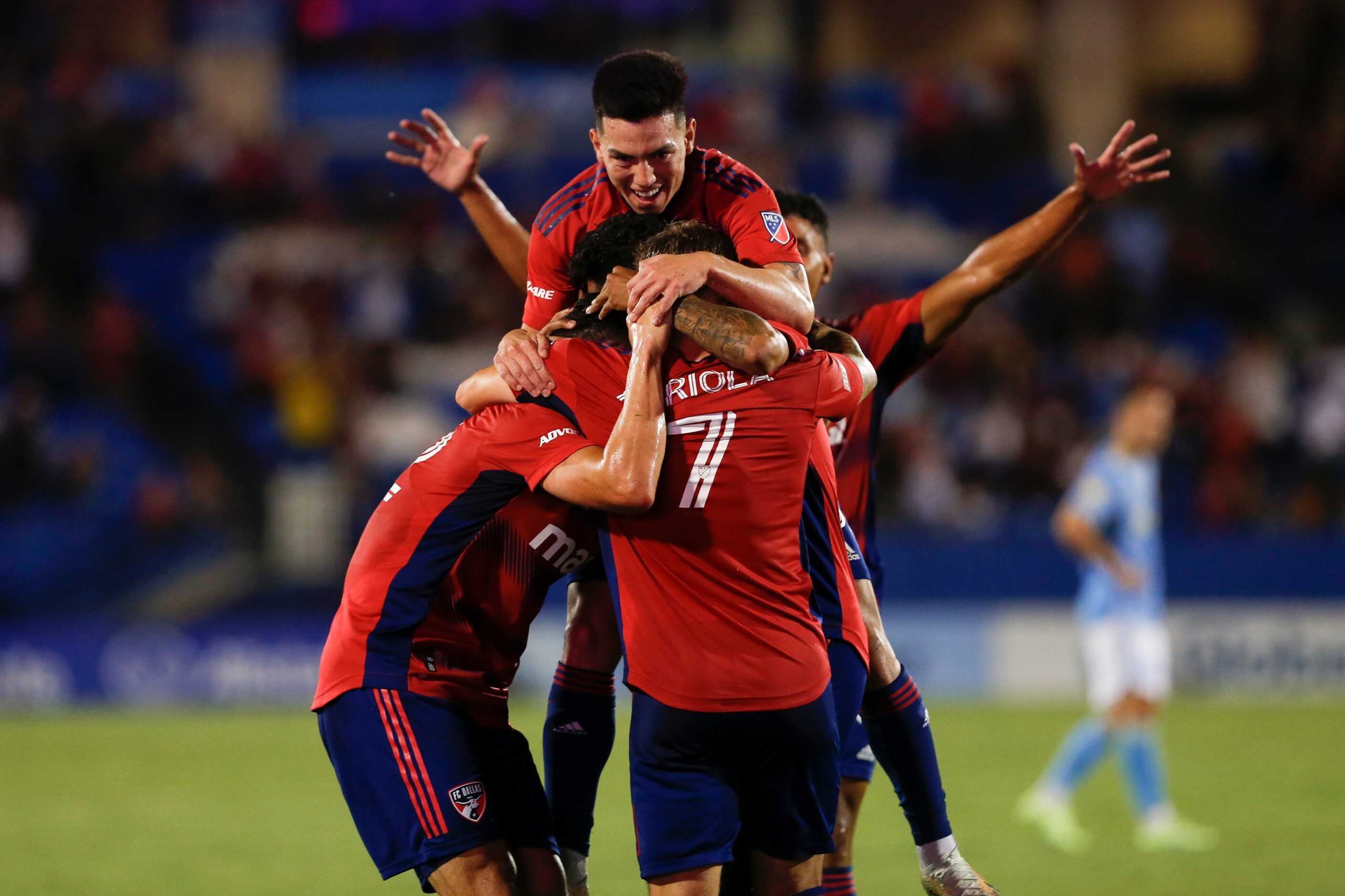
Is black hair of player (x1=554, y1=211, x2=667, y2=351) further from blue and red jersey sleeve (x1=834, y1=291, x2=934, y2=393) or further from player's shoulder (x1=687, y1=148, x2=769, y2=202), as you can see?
blue and red jersey sleeve (x1=834, y1=291, x2=934, y2=393)

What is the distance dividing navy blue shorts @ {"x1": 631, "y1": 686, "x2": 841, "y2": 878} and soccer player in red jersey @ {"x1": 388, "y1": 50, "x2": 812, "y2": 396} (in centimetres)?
95

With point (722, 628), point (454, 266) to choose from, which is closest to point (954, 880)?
point (722, 628)

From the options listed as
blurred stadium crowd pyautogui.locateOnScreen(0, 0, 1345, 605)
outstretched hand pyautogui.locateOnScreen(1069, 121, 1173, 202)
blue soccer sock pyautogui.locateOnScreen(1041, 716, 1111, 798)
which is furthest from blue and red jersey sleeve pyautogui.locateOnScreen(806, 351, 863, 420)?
blurred stadium crowd pyautogui.locateOnScreen(0, 0, 1345, 605)

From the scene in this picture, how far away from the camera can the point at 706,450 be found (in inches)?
147

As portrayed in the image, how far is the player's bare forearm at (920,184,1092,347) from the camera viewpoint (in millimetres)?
5156

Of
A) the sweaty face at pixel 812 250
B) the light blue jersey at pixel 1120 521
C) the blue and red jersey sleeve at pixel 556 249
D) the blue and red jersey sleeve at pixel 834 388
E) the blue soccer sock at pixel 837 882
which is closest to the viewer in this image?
the blue and red jersey sleeve at pixel 834 388


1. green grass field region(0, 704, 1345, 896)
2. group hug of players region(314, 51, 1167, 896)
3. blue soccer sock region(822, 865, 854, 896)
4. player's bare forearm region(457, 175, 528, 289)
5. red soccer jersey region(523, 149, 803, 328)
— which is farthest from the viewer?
green grass field region(0, 704, 1345, 896)

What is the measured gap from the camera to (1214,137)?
21.2 metres

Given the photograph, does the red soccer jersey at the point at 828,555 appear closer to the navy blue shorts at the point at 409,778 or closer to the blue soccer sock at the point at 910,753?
the blue soccer sock at the point at 910,753

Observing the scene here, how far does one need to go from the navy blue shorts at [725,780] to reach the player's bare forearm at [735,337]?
2.75ft

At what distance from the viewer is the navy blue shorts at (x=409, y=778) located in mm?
4160

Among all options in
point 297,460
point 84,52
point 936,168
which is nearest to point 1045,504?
point 936,168

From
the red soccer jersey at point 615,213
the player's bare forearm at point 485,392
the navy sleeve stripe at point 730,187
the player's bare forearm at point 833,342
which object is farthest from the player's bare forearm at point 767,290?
the player's bare forearm at point 485,392

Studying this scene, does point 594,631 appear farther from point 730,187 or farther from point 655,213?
point 730,187
